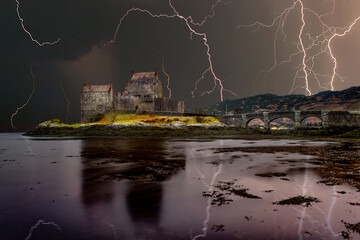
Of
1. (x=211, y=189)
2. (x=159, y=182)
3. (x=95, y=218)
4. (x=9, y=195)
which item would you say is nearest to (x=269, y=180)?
(x=211, y=189)

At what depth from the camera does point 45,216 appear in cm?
559

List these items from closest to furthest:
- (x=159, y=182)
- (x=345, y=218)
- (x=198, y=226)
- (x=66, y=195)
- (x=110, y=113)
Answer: (x=198, y=226) → (x=345, y=218) → (x=66, y=195) → (x=159, y=182) → (x=110, y=113)

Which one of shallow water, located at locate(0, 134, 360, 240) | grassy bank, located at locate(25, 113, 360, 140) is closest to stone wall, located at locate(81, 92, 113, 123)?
grassy bank, located at locate(25, 113, 360, 140)

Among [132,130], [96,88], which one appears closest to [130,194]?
[132,130]

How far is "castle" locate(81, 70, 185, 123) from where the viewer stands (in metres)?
63.1

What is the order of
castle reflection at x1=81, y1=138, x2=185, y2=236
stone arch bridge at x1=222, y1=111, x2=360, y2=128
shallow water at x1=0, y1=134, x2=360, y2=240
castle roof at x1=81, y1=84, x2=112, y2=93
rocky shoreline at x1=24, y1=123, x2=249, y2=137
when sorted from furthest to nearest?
stone arch bridge at x1=222, y1=111, x2=360, y2=128, castle roof at x1=81, y1=84, x2=112, y2=93, rocky shoreline at x1=24, y1=123, x2=249, y2=137, castle reflection at x1=81, y1=138, x2=185, y2=236, shallow water at x1=0, y1=134, x2=360, y2=240

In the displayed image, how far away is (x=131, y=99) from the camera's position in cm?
6356

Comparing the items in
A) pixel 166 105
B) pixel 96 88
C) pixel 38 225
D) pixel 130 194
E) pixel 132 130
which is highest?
pixel 96 88

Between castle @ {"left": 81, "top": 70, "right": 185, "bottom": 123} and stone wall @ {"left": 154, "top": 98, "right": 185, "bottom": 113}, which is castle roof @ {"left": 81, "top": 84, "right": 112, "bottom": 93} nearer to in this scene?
castle @ {"left": 81, "top": 70, "right": 185, "bottom": 123}

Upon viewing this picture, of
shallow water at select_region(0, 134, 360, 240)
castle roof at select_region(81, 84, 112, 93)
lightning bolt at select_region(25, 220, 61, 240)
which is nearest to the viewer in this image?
lightning bolt at select_region(25, 220, 61, 240)

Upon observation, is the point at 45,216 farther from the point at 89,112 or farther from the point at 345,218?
the point at 89,112

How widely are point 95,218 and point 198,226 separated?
2.55 m

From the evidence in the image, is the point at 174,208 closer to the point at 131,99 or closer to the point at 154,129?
the point at 154,129

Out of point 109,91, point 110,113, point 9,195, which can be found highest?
point 109,91
